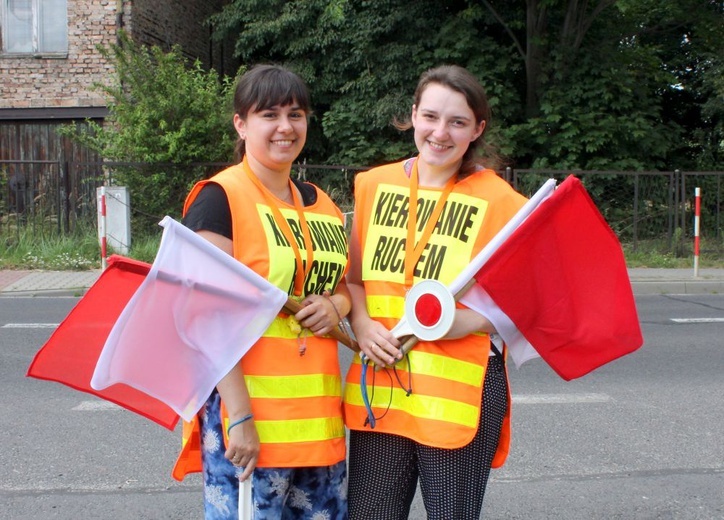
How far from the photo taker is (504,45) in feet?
59.6

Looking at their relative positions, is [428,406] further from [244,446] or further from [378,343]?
[244,446]

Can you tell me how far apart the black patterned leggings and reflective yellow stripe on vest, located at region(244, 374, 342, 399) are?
0.24 m

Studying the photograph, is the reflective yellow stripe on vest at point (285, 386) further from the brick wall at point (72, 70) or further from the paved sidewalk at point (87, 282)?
the brick wall at point (72, 70)

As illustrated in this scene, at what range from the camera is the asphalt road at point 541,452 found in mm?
3900

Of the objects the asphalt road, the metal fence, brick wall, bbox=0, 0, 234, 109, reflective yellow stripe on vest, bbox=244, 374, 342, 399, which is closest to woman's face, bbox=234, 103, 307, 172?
reflective yellow stripe on vest, bbox=244, 374, 342, 399

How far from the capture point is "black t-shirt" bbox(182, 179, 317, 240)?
2084 millimetres

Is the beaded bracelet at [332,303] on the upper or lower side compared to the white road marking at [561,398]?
upper

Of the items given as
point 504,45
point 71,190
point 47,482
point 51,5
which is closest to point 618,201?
point 504,45

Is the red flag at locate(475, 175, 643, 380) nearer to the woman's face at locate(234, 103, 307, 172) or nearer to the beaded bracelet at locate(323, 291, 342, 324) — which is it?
the beaded bracelet at locate(323, 291, 342, 324)

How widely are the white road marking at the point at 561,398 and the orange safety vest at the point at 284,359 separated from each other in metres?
3.66

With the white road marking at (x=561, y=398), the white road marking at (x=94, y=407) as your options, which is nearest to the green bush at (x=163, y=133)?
the white road marking at (x=94, y=407)

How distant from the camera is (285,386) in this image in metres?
2.16

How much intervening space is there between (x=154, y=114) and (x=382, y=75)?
4.99 meters

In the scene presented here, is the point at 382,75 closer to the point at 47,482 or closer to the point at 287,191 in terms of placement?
the point at 47,482
